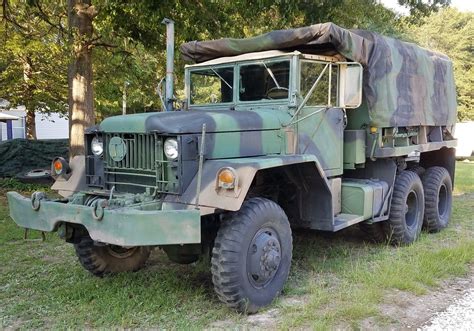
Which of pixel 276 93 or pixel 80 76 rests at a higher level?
pixel 80 76

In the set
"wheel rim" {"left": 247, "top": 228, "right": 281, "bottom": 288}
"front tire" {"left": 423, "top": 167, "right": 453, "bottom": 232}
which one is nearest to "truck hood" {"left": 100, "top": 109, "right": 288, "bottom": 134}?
"wheel rim" {"left": 247, "top": 228, "right": 281, "bottom": 288}

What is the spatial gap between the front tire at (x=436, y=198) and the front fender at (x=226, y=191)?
380cm

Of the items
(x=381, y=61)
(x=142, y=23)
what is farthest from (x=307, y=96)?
(x=142, y=23)

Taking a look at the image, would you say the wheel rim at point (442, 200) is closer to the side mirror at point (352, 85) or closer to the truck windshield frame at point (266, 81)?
the side mirror at point (352, 85)

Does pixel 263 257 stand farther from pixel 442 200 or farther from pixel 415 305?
pixel 442 200

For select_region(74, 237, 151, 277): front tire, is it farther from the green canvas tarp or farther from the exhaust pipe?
the green canvas tarp

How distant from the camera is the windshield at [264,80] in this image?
5.24 m

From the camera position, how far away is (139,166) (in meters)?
4.51

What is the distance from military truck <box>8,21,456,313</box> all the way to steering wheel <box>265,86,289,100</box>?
0.01 metres

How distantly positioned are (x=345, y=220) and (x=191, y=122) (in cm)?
215

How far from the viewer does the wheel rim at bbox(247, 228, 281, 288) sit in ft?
13.9

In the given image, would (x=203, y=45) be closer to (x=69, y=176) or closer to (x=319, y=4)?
(x=69, y=176)

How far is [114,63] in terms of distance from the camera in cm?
1241

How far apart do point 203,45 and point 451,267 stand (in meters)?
3.67
